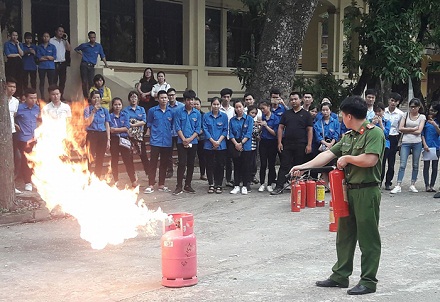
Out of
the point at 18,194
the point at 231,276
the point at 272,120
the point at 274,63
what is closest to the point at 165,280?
the point at 231,276

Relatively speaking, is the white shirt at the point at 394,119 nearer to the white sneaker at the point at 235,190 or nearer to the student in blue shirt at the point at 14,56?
the white sneaker at the point at 235,190

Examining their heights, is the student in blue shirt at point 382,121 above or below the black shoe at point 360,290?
above

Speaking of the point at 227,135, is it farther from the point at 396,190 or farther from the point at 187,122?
the point at 396,190

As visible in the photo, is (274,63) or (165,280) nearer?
(165,280)

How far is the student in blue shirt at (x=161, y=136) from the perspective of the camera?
44.2ft

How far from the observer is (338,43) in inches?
1131

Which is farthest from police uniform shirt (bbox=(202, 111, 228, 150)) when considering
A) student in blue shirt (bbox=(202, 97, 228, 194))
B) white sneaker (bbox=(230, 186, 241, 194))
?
white sneaker (bbox=(230, 186, 241, 194))

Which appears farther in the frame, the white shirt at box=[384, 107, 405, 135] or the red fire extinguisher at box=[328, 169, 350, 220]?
the white shirt at box=[384, 107, 405, 135]

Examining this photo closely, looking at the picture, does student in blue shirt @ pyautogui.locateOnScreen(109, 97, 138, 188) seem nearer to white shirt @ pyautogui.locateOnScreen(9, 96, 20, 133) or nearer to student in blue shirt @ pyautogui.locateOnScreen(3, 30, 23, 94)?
white shirt @ pyautogui.locateOnScreen(9, 96, 20, 133)

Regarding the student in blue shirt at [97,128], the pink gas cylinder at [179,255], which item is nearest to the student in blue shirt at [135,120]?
the student in blue shirt at [97,128]

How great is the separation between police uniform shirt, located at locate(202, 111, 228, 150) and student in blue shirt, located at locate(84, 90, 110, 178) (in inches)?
77.9

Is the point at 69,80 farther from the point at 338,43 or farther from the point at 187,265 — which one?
the point at 338,43

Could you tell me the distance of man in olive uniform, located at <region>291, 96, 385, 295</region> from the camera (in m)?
6.56

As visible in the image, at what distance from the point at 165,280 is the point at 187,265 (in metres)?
0.28
